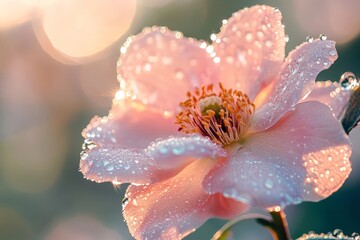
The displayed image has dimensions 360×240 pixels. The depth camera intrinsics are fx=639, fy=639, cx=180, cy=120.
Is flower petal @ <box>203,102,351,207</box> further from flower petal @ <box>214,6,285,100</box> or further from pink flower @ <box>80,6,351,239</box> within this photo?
flower petal @ <box>214,6,285,100</box>

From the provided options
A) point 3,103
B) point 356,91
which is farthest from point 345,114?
point 3,103

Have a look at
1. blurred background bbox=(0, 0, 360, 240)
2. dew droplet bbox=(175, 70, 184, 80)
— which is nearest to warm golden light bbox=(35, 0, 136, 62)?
blurred background bbox=(0, 0, 360, 240)

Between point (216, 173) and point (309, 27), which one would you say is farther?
point (309, 27)

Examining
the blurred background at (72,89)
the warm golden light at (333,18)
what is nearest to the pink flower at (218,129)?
the blurred background at (72,89)

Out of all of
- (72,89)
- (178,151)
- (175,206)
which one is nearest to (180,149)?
(178,151)

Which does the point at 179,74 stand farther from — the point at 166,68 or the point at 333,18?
the point at 333,18

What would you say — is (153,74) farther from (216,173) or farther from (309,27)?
(309,27)

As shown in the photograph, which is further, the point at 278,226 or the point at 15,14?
the point at 15,14

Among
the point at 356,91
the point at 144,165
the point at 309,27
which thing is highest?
the point at 356,91
